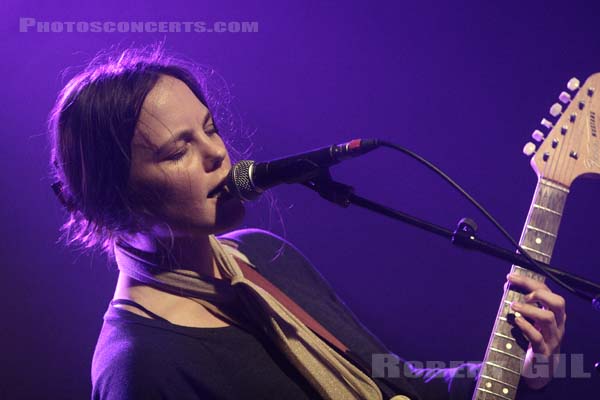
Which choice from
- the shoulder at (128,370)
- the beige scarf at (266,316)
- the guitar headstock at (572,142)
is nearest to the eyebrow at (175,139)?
the beige scarf at (266,316)

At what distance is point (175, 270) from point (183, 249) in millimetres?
63

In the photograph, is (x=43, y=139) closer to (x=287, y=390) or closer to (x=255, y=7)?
(x=255, y=7)

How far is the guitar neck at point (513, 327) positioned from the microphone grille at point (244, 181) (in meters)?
0.60

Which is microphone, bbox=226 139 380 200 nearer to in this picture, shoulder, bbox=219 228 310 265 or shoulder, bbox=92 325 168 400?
shoulder, bbox=92 325 168 400

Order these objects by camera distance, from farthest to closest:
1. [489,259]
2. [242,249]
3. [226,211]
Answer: [489,259] → [242,249] → [226,211]

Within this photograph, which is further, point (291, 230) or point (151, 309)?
point (291, 230)

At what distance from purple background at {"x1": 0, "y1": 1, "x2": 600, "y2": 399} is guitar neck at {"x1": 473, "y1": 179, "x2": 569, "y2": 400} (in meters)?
0.70

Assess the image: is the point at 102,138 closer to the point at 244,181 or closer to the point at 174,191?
the point at 174,191

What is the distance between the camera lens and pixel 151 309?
4.06ft

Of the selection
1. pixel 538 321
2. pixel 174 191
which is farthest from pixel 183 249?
pixel 538 321

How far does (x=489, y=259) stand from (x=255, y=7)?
3.76 feet

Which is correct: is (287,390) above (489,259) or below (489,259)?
below

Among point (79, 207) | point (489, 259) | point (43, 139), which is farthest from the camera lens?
point (489, 259)

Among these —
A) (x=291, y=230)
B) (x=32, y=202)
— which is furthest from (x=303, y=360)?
(x=32, y=202)
